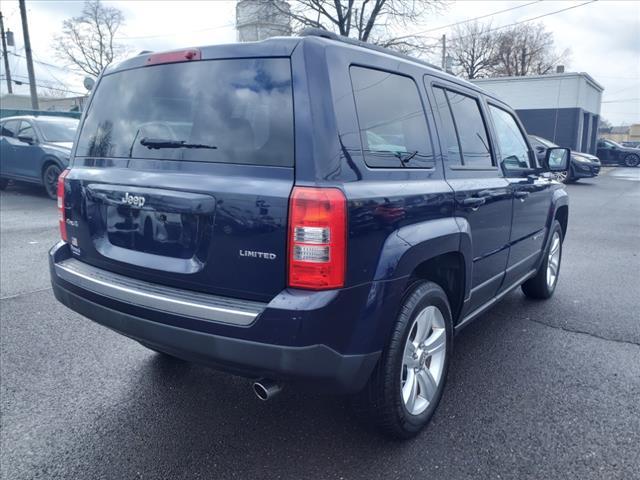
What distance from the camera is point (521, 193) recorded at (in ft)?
12.8

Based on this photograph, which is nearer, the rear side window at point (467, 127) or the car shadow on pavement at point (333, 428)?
the car shadow on pavement at point (333, 428)

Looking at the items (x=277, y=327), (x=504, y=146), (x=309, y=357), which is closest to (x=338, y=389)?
(x=309, y=357)

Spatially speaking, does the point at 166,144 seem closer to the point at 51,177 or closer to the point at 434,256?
the point at 434,256

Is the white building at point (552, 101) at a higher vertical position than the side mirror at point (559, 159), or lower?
higher

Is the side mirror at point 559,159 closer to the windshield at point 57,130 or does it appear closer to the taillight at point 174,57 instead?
the taillight at point 174,57

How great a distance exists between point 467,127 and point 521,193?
84 centimetres

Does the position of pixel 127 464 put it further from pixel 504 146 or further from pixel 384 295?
pixel 504 146

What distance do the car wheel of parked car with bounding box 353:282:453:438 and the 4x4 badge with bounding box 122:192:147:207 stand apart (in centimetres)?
134

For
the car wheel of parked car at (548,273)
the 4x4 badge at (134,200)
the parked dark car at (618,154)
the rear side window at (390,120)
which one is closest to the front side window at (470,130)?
the rear side window at (390,120)

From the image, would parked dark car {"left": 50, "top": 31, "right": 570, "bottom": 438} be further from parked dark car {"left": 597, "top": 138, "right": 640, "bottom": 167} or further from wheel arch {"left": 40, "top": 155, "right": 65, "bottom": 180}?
parked dark car {"left": 597, "top": 138, "right": 640, "bottom": 167}

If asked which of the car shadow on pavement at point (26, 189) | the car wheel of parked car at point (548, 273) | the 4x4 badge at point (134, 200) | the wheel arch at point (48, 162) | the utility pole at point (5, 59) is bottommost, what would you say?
the car shadow on pavement at point (26, 189)

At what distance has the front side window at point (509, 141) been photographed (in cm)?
389

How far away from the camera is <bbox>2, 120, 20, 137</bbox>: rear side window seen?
37.9 ft

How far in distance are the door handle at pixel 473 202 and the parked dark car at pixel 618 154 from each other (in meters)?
33.1
